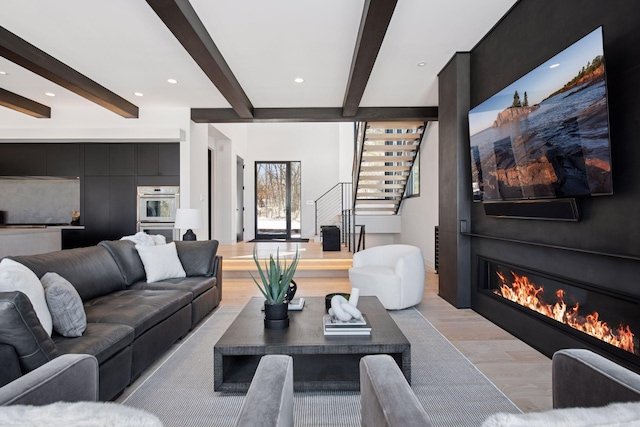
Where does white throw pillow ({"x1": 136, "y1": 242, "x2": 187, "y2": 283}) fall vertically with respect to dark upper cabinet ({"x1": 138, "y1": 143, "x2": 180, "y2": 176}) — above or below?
below

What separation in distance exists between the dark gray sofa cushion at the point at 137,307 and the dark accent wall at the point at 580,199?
2832mm

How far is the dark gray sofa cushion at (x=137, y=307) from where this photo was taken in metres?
2.44

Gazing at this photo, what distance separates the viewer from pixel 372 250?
4758 millimetres

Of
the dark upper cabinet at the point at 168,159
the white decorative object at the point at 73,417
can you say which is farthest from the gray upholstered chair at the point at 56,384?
the dark upper cabinet at the point at 168,159

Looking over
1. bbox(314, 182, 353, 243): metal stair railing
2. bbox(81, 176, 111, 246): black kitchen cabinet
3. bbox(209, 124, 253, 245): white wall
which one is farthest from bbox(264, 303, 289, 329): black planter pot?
bbox(314, 182, 353, 243): metal stair railing

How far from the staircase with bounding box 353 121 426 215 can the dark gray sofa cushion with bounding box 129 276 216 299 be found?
435 centimetres

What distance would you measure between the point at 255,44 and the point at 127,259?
8.15 feet

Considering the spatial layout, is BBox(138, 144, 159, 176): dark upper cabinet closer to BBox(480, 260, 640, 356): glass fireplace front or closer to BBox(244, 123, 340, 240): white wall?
BBox(244, 123, 340, 240): white wall

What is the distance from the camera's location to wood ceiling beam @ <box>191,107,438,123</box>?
20.0 feet

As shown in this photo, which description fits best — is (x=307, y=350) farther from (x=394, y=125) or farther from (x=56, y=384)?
(x=394, y=125)

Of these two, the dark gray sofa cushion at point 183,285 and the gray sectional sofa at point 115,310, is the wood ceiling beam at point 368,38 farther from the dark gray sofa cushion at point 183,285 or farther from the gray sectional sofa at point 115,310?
the dark gray sofa cushion at point 183,285

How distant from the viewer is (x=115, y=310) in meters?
2.59

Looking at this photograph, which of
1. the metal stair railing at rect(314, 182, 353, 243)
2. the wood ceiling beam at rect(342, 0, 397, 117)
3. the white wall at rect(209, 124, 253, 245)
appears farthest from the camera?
the metal stair railing at rect(314, 182, 353, 243)

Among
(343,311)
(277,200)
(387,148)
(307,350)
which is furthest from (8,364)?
(277,200)
